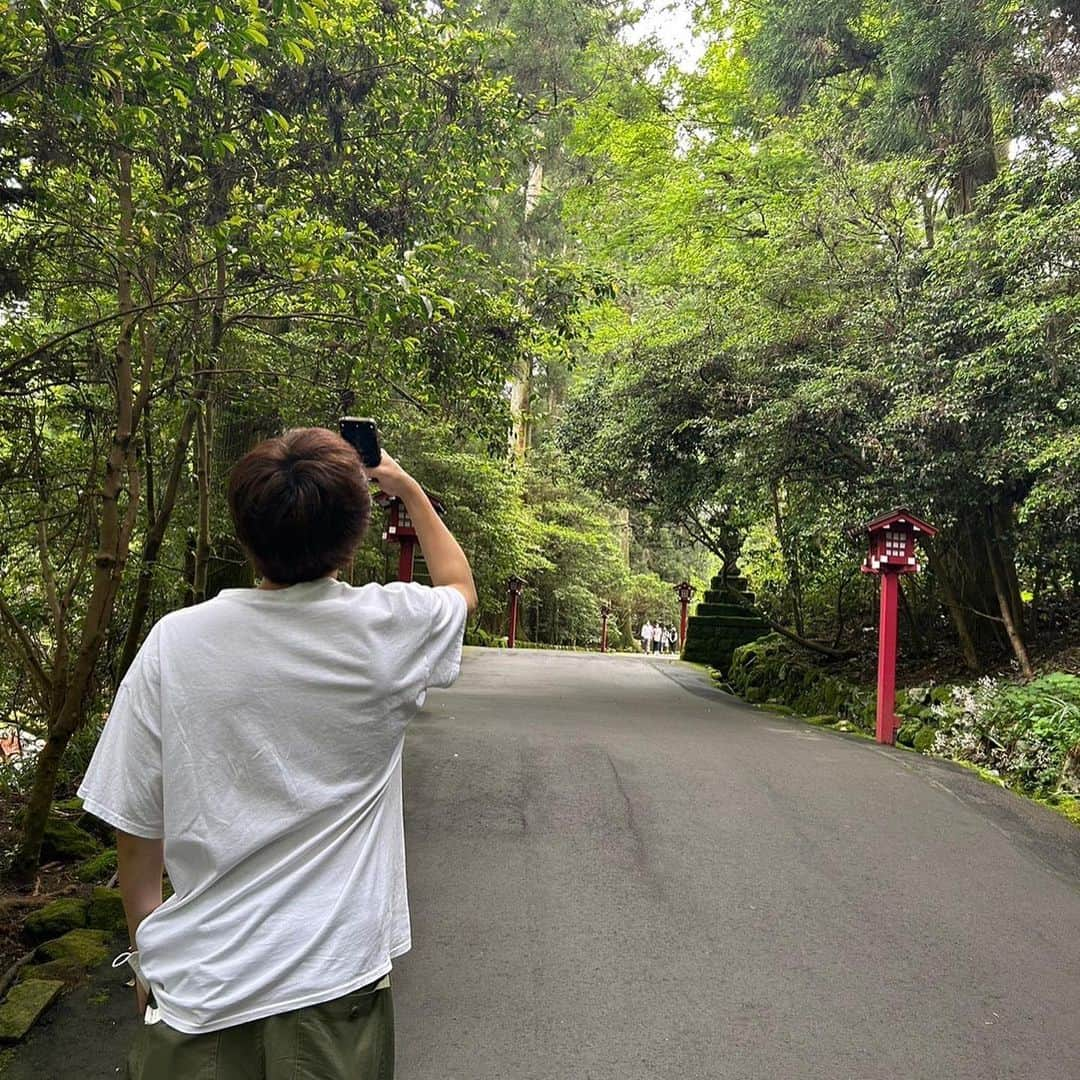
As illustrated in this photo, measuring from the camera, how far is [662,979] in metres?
3.73

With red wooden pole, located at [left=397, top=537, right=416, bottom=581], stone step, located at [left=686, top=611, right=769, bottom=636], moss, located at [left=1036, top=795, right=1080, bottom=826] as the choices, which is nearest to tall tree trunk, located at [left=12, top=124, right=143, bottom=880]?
moss, located at [left=1036, top=795, right=1080, bottom=826]

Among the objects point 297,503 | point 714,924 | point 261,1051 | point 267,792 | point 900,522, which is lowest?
point 714,924

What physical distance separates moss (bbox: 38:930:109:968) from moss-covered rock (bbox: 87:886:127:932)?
0.54ft

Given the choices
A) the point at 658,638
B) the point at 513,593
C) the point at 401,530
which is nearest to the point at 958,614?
the point at 401,530

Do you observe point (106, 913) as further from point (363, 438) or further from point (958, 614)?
point (958, 614)

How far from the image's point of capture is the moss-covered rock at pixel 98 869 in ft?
16.0

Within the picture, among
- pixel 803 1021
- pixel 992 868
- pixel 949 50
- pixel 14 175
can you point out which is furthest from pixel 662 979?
pixel 949 50

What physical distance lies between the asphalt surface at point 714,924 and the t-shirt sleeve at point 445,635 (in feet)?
7.29

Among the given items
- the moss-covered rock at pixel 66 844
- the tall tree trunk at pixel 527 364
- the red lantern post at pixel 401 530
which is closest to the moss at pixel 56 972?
the moss-covered rock at pixel 66 844

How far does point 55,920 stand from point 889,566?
25.5 feet

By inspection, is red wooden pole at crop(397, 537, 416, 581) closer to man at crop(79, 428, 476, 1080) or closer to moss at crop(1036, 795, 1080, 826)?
moss at crop(1036, 795, 1080, 826)

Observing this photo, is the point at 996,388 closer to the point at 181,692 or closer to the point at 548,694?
the point at 548,694

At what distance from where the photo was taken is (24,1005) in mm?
3365

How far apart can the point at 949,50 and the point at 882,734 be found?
7756 millimetres
